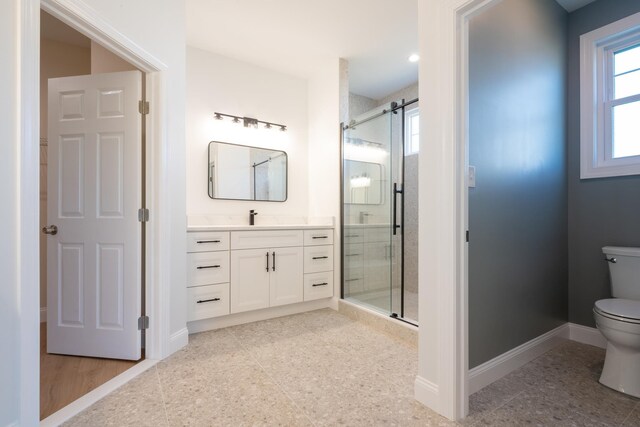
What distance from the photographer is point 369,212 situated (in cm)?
290

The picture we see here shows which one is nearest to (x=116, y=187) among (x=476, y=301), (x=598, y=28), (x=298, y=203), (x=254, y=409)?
(x=254, y=409)

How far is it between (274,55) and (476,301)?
2.94 metres

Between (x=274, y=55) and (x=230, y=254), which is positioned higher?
(x=274, y=55)

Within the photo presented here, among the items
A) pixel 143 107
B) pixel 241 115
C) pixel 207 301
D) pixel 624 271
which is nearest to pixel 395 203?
pixel 624 271

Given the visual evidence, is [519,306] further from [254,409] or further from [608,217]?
[254,409]

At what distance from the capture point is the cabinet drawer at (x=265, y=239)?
2586mm

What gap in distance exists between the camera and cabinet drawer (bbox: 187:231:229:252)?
2.35 m

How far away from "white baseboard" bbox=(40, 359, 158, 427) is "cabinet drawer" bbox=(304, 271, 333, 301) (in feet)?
4.66

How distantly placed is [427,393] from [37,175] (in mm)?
1991

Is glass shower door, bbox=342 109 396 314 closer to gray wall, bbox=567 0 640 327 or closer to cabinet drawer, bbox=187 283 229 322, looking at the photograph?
cabinet drawer, bbox=187 283 229 322

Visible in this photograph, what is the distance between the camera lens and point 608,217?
218cm

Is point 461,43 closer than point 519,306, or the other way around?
point 461,43

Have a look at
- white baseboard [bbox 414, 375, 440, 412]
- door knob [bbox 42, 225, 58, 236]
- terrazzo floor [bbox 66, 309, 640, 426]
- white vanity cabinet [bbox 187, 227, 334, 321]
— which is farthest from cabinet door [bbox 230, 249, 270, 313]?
white baseboard [bbox 414, 375, 440, 412]

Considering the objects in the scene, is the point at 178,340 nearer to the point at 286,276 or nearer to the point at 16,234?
the point at 286,276
